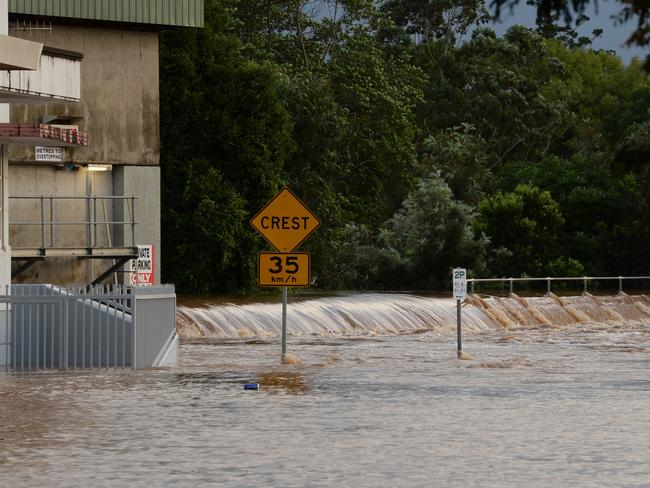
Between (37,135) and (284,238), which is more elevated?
(37,135)

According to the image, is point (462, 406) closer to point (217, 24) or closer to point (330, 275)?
point (217, 24)

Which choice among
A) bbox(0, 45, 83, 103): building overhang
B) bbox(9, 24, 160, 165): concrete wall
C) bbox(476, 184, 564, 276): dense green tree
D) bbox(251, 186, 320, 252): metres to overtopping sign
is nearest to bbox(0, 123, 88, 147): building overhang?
bbox(0, 45, 83, 103): building overhang

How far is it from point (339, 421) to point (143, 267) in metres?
26.4

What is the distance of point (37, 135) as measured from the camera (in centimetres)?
3069

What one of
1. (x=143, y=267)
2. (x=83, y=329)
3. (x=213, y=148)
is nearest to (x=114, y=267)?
(x=143, y=267)

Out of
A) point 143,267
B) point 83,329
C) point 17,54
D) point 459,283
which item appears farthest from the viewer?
point 143,267

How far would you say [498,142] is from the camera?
92.9 metres

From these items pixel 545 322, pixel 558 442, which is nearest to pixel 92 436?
pixel 558 442

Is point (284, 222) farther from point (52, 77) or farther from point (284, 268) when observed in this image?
point (52, 77)

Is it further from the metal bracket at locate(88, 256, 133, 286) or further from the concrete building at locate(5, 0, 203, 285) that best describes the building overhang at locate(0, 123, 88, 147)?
the concrete building at locate(5, 0, 203, 285)

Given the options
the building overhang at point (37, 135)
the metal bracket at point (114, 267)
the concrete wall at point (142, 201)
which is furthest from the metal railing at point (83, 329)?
the concrete wall at point (142, 201)

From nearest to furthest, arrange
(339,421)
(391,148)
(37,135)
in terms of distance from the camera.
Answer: (339,421), (37,135), (391,148)

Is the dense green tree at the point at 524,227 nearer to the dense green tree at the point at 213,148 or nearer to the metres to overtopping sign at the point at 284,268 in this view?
the dense green tree at the point at 213,148

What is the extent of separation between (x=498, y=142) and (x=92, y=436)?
3117 inches
